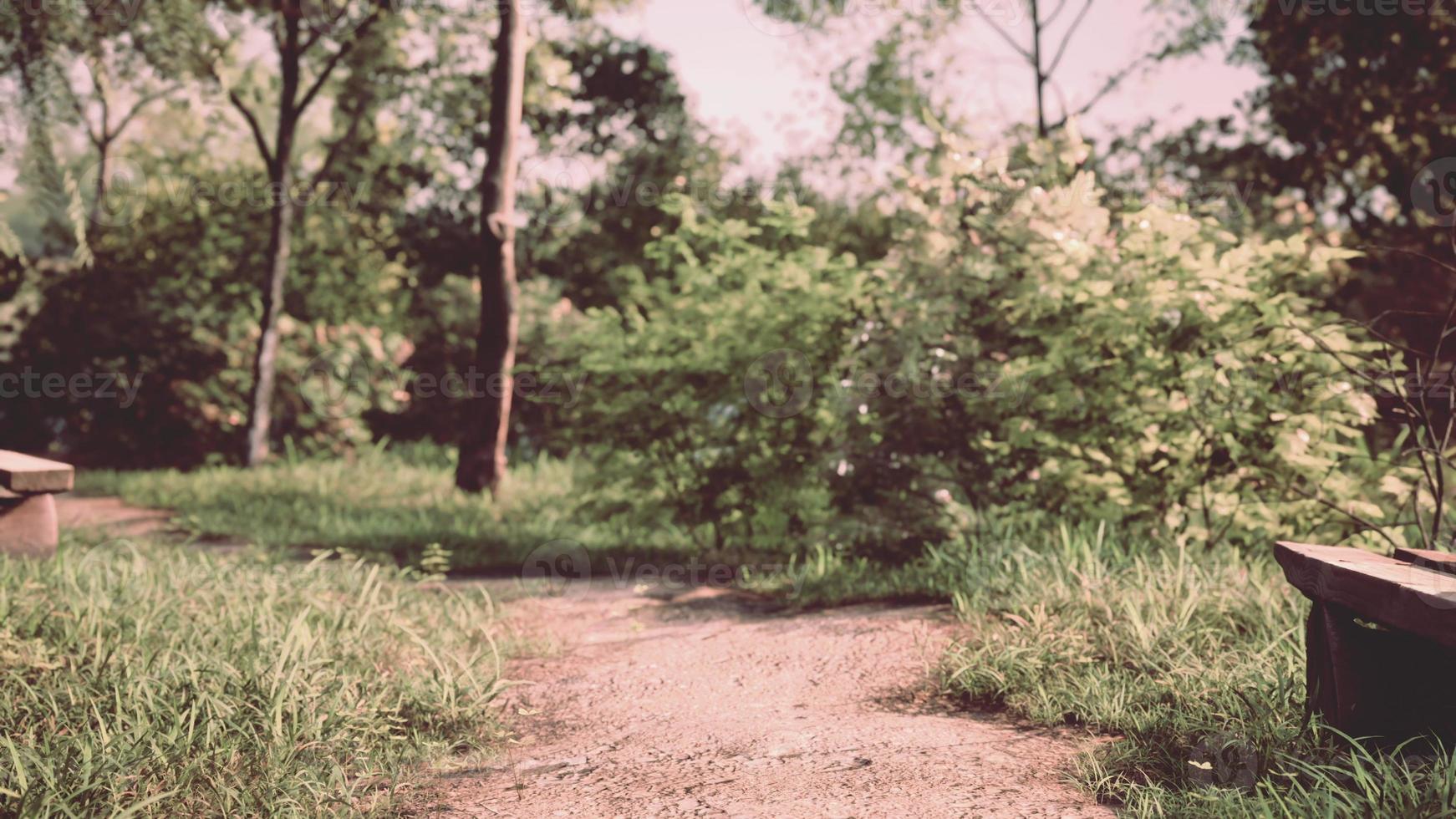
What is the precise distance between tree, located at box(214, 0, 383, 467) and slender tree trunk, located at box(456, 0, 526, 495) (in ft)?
9.73

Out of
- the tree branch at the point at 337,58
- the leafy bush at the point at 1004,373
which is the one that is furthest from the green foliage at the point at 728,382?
the tree branch at the point at 337,58

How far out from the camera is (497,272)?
977 cm

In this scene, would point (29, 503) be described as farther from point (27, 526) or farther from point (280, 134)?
point (280, 134)

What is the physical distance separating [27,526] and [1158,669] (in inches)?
212

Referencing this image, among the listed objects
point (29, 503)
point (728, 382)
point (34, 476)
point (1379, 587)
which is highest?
point (728, 382)

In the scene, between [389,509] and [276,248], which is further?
[276,248]

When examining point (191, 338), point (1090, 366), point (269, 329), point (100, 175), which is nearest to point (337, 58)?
point (269, 329)

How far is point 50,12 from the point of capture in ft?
21.9

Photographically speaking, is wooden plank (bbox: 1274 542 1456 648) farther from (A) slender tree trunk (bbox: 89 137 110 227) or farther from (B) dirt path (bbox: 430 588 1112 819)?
(A) slender tree trunk (bbox: 89 137 110 227)

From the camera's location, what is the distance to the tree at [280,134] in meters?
11.5

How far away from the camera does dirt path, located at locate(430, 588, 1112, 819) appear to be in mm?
3037

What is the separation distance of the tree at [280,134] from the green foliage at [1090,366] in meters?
7.79

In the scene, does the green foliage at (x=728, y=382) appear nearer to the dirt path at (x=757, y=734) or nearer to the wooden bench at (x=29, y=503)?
the dirt path at (x=757, y=734)

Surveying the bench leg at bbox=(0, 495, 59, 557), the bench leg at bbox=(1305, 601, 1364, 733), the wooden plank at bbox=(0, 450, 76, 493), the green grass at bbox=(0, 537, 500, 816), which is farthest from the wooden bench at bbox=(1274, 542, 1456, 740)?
the bench leg at bbox=(0, 495, 59, 557)
